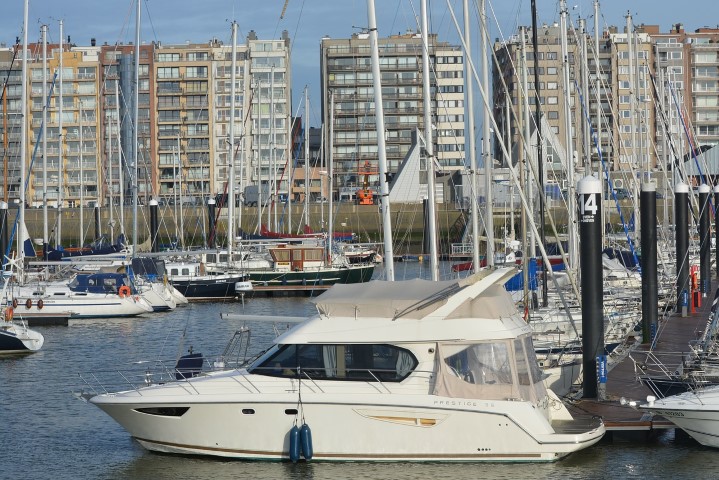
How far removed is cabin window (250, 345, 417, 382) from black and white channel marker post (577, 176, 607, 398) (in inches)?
164

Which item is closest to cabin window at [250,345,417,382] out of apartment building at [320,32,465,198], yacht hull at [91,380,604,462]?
yacht hull at [91,380,604,462]

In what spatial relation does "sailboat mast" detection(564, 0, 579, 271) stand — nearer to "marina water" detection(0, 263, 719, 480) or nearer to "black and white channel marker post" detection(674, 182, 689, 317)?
"black and white channel marker post" detection(674, 182, 689, 317)

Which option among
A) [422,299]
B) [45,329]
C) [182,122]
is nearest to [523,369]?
[422,299]

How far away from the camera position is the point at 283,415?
1920 centimetres

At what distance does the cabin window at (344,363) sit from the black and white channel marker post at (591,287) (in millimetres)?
4157

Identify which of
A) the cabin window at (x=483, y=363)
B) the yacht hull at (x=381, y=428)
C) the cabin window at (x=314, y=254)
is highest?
the cabin window at (x=314, y=254)

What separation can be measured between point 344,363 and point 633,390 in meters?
6.31

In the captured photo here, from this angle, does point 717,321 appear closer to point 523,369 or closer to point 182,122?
point 523,369

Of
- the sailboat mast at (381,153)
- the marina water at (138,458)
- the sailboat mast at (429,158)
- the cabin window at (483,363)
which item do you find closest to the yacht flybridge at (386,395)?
the cabin window at (483,363)

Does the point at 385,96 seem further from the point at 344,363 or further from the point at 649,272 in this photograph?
the point at 344,363

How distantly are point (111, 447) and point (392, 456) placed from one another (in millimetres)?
5463

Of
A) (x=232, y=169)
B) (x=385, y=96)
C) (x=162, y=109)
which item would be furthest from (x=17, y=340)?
(x=385, y=96)

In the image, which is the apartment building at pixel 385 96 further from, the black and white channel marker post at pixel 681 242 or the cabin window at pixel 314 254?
the black and white channel marker post at pixel 681 242

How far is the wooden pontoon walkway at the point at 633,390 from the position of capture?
20.4 metres
